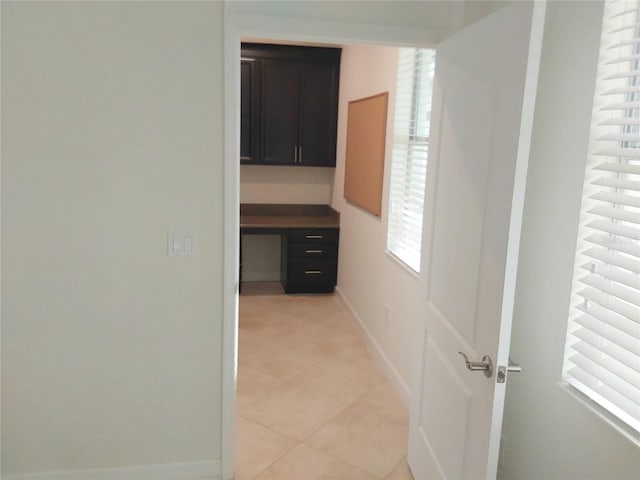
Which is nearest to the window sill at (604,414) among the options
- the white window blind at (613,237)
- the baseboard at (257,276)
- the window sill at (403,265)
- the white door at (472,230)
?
the white window blind at (613,237)

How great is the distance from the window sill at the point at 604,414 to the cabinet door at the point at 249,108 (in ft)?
12.6

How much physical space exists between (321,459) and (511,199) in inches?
65.9

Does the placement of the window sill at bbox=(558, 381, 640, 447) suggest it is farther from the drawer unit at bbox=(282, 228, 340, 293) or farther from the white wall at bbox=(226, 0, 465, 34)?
the drawer unit at bbox=(282, 228, 340, 293)

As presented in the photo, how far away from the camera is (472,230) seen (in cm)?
182

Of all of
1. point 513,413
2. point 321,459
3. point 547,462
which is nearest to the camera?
point 547,462

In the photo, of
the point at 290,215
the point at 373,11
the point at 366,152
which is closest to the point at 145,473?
the point at 373,11

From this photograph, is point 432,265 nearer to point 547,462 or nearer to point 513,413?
point 513,413

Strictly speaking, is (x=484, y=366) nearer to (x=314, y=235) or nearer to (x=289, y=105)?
(x=314, y=235)

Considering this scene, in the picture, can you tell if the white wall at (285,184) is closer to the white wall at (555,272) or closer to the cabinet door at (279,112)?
the cabinet door at (279,112)

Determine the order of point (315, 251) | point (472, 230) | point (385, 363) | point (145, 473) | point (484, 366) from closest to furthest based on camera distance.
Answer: point (484, 366), point (472, 230), point (145, 473), point (385, 363), point (315, 251)

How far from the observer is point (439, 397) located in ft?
7.02

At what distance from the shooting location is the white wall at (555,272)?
158 centimetres

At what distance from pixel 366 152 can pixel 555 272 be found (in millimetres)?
2473

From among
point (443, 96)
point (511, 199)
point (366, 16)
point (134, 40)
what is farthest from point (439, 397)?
point (134, 40)
